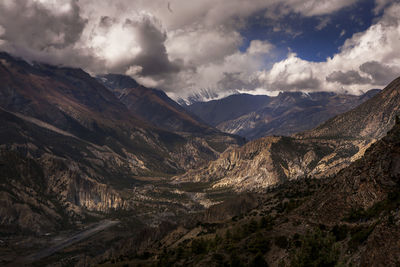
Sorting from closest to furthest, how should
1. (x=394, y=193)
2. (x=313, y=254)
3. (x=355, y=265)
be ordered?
(x=355, y=265)
(x=313, y=254)
(x=394, y=193)

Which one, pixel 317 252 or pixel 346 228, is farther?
pixel 346 228

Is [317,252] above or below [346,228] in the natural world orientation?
below

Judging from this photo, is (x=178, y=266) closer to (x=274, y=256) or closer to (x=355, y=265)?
(x=274, y=256)

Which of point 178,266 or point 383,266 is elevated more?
point 383,266

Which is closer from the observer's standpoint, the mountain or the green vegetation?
the mountain

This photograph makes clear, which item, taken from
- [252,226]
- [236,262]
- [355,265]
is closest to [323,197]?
[236,262]

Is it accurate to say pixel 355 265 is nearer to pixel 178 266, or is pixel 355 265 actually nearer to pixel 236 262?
pixel 236 262

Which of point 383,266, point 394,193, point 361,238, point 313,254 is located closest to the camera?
point 383,266

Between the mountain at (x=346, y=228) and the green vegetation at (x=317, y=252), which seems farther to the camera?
the green vegetation at (x=317, y=252)

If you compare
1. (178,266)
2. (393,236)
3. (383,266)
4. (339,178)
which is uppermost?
(339,178)

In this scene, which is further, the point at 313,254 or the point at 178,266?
the point at 178,266
